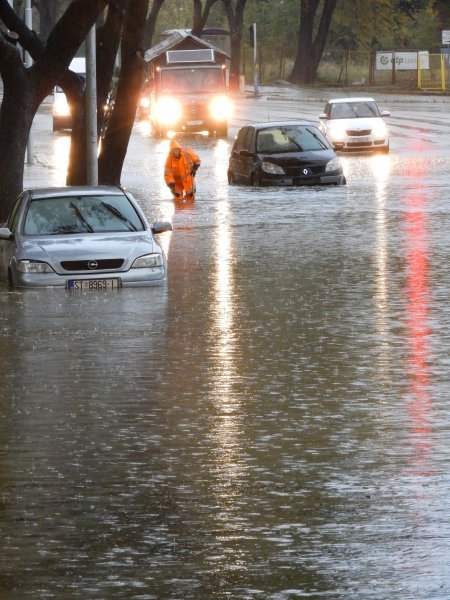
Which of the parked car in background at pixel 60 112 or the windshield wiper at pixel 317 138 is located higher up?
the windshield wiper at pixel 317 138

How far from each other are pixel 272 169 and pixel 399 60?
59.5 m

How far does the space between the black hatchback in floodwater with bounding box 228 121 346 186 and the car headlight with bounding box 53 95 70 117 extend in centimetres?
2826

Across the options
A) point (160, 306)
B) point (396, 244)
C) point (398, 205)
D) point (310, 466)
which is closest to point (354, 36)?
point (398, 205)

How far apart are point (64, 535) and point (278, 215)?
23901 mm

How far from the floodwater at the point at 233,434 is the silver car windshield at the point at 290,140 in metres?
15.8

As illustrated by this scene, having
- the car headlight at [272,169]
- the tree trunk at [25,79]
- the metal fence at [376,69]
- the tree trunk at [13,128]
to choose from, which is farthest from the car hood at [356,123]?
the metal fence at [376,69]

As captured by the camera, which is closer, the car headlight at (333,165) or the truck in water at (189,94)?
the car headlight at (333,165)

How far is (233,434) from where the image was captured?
10.9 meters

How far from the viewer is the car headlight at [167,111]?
213 ft

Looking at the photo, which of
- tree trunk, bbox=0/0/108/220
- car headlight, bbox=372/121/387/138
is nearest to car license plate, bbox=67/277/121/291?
tree trunk, bbox=0/0/108/220

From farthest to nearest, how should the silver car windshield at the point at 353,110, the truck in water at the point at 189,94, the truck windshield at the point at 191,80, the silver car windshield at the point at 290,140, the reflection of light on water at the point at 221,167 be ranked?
the truck windshield at the point at 191,80, the truck in water at the point at 189,94, the silver car windshield at the point at 353,110, the reflection of light on water at the point at 221,167, the silver car windshield at the point at 290,140

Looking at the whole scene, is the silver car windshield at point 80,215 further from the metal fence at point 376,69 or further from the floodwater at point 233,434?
the metal fence at point 376,69

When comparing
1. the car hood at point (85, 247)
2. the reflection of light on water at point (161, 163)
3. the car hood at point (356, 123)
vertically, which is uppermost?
the car hood at point (85, 247)

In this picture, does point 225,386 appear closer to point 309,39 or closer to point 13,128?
point 13,128
